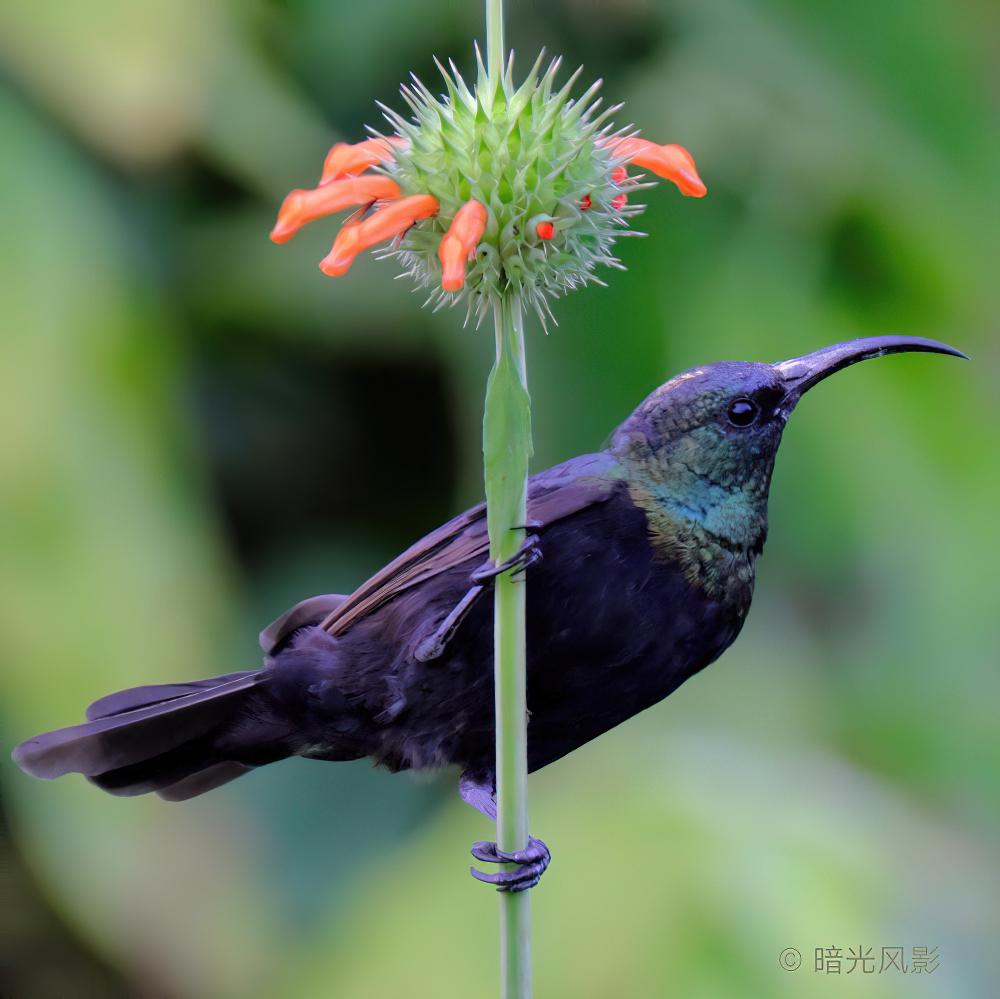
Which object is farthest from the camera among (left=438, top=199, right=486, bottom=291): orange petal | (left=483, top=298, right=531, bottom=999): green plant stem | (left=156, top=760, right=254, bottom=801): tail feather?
(left=156, top=760, right=254, bottom=801): tail feather

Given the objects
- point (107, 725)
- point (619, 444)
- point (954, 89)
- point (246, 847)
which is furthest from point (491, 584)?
point (954, 89)

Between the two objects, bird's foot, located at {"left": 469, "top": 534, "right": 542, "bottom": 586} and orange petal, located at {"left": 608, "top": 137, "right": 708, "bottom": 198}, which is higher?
orange petal, located at {"left": 608, "top": 137, "right": 708, "bottom": 198}

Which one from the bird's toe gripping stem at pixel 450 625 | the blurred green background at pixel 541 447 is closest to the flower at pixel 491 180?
the bird's toe gripping stem at pixel 450 625

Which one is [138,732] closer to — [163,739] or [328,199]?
[163,739]

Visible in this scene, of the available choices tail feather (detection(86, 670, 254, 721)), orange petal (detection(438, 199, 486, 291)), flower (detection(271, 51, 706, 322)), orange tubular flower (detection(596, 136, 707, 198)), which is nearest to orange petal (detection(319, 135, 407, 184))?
flower (detection(271, 51, 706, 322))

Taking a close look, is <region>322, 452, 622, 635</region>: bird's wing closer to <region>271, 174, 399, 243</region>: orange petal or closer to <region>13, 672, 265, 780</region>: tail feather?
<region>13, 672, 265, 780</region>: tail feather

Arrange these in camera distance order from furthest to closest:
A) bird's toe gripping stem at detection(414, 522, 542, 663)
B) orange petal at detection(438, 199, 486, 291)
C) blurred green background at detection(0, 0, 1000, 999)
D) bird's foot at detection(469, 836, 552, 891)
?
blurred green background at detection(0, 0, 1000, 999), bird's toe gripping stem at detection(414, 522, 542, 663), bird's foot at detection(469, 836, 552, 891), orange petal at detection(438, 199, 486, 291)

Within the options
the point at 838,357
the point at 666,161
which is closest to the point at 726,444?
the point at 838,357
